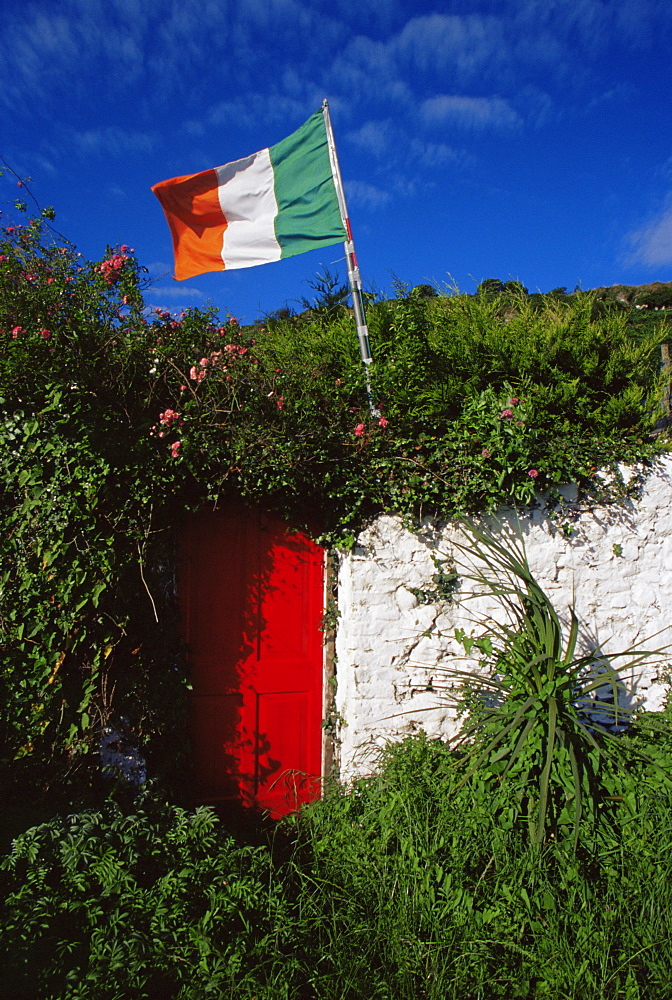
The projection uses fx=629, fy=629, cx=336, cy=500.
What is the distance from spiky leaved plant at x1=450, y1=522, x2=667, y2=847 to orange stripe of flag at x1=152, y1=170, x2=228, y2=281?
9.34 ft

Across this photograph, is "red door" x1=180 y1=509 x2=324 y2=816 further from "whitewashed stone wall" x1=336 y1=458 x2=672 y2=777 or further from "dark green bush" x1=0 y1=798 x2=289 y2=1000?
"dark green bush" x1=0 y1=798 x2=289 y2=1000

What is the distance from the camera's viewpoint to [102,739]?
3416 mm

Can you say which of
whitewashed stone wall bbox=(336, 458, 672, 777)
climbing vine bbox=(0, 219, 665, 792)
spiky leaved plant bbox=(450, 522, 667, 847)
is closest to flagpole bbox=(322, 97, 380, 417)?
climbing vine bbox=(0, 219, 665, 792)

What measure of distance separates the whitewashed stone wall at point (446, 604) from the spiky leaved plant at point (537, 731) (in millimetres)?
243

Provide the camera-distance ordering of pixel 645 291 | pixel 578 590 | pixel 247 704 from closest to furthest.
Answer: pixel 247 704 < pixel 578 590 < pixel 645 291

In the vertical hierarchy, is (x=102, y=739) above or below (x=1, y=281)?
below

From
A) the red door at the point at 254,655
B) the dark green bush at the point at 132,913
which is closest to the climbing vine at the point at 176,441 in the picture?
→ the red door at the point at 254,655

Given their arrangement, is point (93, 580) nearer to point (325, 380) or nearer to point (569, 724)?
point (325, 380)

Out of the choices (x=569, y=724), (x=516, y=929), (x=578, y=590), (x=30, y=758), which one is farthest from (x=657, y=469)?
(x=30, y=758)

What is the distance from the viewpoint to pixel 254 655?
404 cm

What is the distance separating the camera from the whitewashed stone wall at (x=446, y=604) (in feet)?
13.2

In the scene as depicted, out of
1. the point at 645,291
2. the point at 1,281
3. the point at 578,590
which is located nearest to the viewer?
the point at 1,281

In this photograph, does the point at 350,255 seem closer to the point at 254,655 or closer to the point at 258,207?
the point at 258,207

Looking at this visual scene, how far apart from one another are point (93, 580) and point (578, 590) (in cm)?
312
